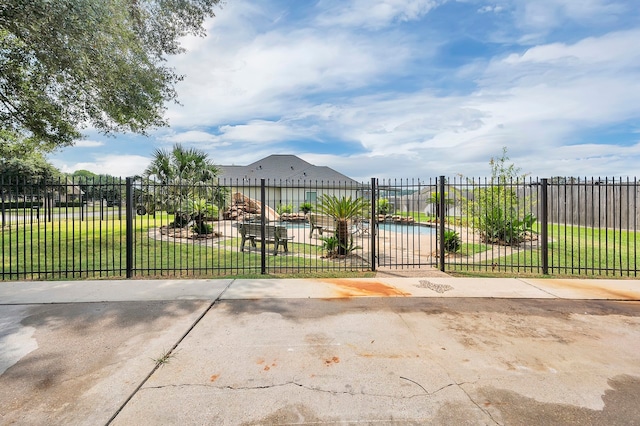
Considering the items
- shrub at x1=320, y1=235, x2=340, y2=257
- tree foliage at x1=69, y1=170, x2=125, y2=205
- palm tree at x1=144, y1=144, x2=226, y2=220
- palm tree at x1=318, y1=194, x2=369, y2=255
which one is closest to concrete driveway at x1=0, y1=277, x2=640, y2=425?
tree foliage at x1=69, y1=170, x2=125, y2=205

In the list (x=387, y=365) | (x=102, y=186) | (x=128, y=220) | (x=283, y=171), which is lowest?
(x=387, y=365)

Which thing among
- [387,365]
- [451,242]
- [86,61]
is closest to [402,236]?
[451,242]

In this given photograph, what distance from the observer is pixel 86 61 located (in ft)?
30.5

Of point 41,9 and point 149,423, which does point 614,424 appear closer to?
point 149,423

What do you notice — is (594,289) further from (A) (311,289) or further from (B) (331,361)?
(B) (331,361)

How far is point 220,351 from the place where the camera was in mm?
3635

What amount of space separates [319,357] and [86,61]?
415 inches

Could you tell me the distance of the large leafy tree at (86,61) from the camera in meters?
8.35

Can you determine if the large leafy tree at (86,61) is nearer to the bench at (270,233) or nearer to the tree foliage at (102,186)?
the tree foliage at (102,186)

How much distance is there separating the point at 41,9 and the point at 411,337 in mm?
10935

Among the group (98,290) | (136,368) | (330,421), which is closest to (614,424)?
(330,421)

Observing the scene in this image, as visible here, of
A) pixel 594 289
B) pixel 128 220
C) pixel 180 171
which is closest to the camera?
pixel 594 289

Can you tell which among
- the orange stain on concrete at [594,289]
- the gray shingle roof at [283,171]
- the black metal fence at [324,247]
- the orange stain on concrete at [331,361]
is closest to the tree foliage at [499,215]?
the black metal fence at [324,247]

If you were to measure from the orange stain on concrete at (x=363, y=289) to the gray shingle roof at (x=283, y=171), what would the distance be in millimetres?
27426
